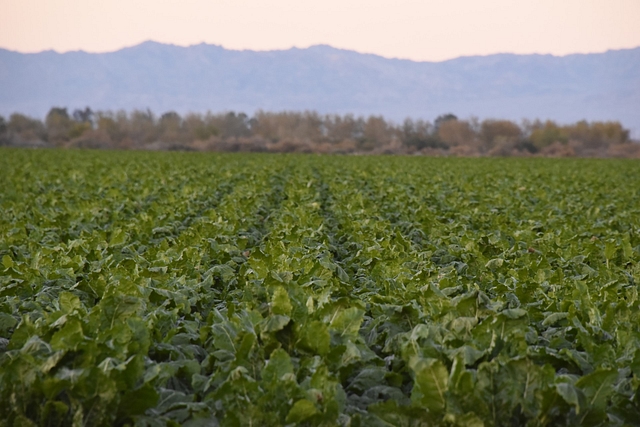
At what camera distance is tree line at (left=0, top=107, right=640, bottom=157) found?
247 ft

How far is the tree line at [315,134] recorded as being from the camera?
75250mm

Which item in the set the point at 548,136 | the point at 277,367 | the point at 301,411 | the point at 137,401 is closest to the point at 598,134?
the point at 548,136

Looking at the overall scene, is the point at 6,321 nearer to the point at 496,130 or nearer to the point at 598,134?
the point at 598,134

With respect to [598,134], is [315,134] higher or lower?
lower

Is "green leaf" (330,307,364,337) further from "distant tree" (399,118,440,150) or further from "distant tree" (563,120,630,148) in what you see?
"distant tree" (563,120,630,148)

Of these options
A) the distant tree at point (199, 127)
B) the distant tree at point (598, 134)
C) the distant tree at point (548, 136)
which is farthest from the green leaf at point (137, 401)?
the distant tree at point (598, 134)

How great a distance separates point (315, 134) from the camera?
98.5 meters

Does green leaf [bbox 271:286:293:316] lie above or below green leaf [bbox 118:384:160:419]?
above

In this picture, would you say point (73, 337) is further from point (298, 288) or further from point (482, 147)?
point (482, 147)

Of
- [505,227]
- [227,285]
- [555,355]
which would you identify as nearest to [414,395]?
[555,355]

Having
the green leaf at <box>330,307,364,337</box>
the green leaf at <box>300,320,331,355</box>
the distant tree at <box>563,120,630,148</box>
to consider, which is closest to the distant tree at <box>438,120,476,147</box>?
the distant tree at <box>563,120,630,148</box>

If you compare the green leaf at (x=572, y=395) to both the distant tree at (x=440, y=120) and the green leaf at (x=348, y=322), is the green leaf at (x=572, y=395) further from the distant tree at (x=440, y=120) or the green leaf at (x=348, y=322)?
the distant tree at (x=440, y=120)

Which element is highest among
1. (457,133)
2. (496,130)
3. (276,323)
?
(496,130)

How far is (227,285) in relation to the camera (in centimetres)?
518
